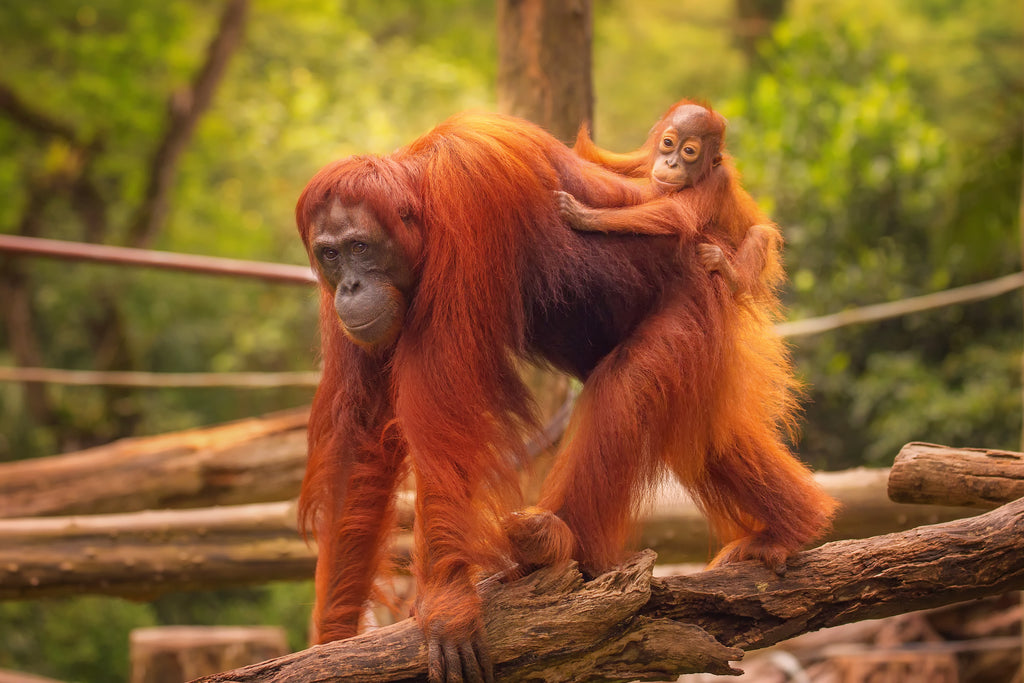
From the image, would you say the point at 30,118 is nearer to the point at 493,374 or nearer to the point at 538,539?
the point at 493,374

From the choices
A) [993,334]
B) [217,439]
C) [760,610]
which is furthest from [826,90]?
[760,610]

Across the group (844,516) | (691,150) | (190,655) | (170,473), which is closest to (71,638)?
(190,655)

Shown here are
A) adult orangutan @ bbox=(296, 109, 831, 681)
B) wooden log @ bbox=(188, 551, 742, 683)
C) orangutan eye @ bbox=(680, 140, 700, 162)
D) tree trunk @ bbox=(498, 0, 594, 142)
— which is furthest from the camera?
tree trunk @ bbox=(498, 0, 594, 142)

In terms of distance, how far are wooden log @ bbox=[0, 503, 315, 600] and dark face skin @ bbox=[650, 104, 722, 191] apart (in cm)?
211

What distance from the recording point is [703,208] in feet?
9.16

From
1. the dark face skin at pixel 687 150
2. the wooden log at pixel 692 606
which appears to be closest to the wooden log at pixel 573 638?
the wooden log at pixel 692 606

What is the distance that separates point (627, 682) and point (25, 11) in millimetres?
10062

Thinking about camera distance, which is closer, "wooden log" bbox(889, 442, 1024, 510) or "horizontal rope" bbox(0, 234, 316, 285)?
"wooden log" bbox(889, 442, 1024, 510)

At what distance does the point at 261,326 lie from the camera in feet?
38.2

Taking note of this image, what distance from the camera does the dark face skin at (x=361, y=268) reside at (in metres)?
2.47

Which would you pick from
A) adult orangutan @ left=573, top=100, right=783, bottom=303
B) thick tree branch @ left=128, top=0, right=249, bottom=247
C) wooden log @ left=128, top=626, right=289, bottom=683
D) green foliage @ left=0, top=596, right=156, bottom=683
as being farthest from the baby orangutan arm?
thick tree branch @ left=128, top=0, right=249, bottom=247

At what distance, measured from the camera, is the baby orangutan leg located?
2.42 meters

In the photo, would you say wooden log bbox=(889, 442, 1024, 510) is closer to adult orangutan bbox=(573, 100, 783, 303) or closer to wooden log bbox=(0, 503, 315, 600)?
adult orangutan bbox=(573, 100, 783, 303)

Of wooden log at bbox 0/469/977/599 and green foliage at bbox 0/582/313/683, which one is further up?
wooden log at bbox 0/469/977/599
